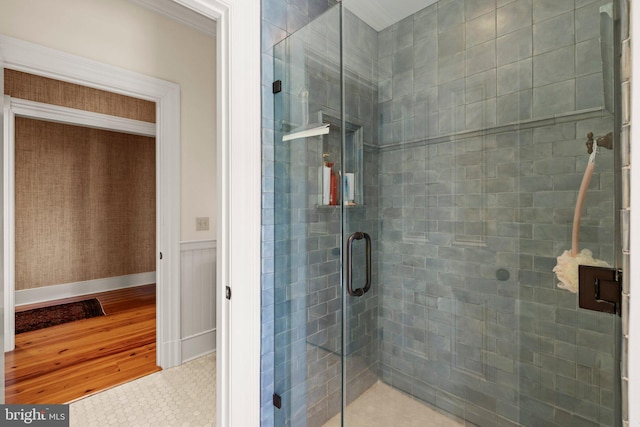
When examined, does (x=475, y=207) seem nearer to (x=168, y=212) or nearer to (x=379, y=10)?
(x=379, y=10)

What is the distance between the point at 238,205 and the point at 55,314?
3.67m

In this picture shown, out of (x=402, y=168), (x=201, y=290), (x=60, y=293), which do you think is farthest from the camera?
(x=60, y=293)

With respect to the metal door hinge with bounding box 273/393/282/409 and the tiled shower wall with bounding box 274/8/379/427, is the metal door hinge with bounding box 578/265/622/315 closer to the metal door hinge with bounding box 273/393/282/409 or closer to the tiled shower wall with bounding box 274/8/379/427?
the tiled shower wall with bounding box 274/8/379/427

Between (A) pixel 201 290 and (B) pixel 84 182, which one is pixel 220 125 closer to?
(A) pixel 201 290

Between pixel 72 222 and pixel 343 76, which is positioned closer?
pixel 343 76

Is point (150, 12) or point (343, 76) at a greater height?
point (150, 12)

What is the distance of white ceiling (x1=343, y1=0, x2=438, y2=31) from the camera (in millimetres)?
1278

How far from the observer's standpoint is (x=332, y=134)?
4.22 ft

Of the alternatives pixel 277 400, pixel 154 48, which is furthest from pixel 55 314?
pixel 277 400

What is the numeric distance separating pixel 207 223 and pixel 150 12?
5.44 feet

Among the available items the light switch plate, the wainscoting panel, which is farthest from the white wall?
the wainscoting panel

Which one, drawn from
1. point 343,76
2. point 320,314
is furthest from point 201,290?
point 343,76

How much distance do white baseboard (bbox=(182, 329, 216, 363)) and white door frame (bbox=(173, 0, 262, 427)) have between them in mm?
1293

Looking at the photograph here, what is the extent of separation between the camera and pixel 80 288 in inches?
168
